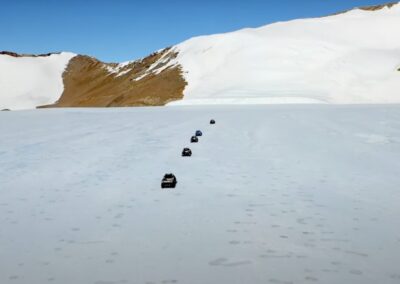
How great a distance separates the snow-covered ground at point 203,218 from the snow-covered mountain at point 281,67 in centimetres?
8851

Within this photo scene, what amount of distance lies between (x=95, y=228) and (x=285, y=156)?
11644 mm

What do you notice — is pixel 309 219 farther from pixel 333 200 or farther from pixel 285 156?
pixel 285 156

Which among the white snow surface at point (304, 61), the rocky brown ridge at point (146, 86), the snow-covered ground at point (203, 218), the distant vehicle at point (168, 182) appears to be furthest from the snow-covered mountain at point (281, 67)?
the distant vehicle at point (168, 182)

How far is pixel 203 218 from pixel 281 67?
136 m

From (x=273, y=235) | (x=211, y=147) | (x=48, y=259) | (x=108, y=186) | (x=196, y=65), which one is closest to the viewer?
(x=48, y=259)

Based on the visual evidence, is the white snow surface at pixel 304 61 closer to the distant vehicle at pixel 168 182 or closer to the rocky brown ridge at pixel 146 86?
the rocky brown ridge at pixel 146 86

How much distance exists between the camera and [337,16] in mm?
196625

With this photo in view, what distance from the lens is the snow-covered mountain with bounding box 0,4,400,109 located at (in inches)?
4818

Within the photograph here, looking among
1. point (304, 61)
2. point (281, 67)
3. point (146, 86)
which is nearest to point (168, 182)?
point (281, 67)

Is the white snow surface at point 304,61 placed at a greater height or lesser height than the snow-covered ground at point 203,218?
greater

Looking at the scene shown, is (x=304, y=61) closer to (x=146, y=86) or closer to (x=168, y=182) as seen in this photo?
(x=146, y=86)

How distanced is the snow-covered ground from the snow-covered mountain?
88513 millimetres

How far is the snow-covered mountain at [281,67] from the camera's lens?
401 feet

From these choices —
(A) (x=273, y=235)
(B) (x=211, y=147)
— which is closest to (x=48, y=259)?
(A) (x=273, y=235)
